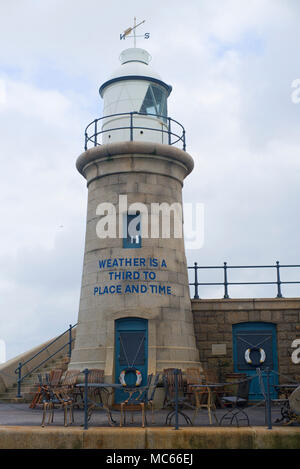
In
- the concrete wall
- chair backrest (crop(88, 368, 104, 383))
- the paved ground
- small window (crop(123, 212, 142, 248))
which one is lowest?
the paved ground

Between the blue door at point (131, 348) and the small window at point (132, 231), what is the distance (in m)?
2.04

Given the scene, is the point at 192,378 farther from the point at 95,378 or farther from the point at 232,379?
the point at 95,378

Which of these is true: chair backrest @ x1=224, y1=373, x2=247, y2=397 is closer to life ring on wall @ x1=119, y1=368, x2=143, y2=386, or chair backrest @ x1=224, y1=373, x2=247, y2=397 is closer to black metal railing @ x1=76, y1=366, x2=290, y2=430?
black metal railing @ x1=76, y1=366, x2=290, y2=430

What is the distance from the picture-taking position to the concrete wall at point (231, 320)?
53.1 ft

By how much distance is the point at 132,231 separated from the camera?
1540cm

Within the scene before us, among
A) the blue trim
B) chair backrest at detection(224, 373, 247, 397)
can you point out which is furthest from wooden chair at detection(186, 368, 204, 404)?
the blue trim

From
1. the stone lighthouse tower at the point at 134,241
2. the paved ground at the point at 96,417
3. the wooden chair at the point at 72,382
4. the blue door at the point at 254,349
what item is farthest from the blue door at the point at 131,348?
the blue door at the point at 254,349

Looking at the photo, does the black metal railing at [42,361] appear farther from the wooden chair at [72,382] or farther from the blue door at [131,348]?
the blue door at [131,348]

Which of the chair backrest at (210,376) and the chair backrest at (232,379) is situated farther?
the chair backrest at (232,379)

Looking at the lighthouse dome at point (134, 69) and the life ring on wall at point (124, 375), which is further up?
the lighthouse dome at point (134, 69)

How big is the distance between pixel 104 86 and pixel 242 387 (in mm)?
9400

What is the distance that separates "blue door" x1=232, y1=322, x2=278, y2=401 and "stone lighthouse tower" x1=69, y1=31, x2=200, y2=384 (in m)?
1.54

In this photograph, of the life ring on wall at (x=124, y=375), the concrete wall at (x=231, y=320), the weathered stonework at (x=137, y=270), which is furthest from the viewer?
the concrete wall at (x=231, y=320)

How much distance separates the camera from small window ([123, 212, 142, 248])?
1527 cm
